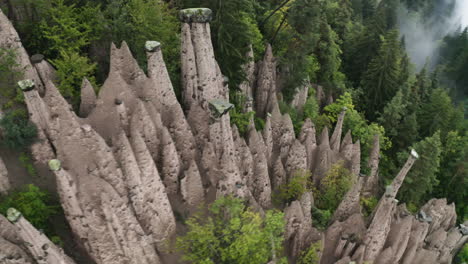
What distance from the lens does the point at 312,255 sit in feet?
58.2

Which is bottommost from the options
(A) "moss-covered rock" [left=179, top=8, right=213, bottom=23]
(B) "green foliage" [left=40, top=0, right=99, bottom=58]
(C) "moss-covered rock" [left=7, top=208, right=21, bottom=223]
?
(C) "moss-covered rock" [left=7, top=208, right=21, bottom=223]

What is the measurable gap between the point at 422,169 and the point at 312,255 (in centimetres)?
1478

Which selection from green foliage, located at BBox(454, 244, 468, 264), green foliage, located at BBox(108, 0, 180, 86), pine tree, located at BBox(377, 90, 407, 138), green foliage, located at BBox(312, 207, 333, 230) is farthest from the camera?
pine tree, located at BBox(377, 90, 407, 138)

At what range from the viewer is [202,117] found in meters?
18.7

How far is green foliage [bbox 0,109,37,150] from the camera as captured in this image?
14.2 metres

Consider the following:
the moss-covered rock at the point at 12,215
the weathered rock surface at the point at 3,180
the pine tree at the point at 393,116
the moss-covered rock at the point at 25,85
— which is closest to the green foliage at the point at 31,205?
the weathered rock surface at the point at 3,180

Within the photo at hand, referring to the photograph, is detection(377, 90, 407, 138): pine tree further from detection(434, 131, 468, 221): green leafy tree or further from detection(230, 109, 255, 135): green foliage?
detection(230, 109, 255, 135): green foliage

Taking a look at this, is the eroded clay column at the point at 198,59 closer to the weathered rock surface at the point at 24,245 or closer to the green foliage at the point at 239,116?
the green foliage at the point at 239,116

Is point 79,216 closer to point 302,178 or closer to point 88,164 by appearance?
point 88,164

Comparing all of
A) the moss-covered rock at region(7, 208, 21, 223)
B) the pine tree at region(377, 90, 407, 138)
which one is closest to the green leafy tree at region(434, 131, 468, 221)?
the pine tree at region(377, 90, 407, 138)

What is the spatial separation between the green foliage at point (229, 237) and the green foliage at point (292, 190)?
17.0ft

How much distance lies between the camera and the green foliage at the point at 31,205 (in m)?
13.2

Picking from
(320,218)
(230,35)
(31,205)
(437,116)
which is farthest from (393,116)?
(31,205)

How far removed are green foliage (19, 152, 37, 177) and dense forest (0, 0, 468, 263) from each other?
5 cm
